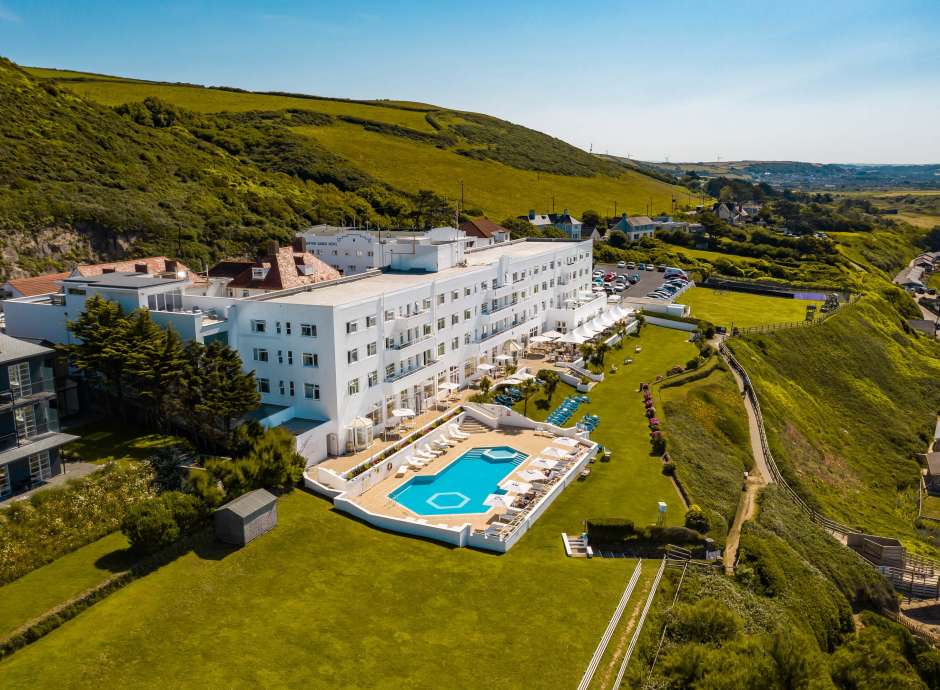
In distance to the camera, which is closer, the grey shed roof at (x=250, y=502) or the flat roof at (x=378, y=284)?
the grey shed roof at (x=250, y=502)

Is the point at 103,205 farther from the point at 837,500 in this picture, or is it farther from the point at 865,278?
the point at 865,278

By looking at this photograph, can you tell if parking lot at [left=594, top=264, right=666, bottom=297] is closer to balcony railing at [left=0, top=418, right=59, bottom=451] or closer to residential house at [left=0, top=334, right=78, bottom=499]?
balcony railing at [left=0, top=418, right=59, bottom=451]

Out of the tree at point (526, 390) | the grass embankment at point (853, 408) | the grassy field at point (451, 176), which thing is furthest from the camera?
the grassy field at point (451, 176)

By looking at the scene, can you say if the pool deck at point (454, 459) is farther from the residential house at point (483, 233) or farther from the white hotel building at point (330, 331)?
the residential house at point (483, 233)

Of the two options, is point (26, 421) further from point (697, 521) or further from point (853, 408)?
point (853, 408)

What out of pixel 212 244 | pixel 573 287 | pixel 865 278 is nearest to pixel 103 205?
pixel 212 244

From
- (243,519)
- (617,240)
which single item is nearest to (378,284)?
(243,519)

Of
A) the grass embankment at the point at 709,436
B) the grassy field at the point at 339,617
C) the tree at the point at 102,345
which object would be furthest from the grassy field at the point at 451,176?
the grassy field at the point at 339,617
